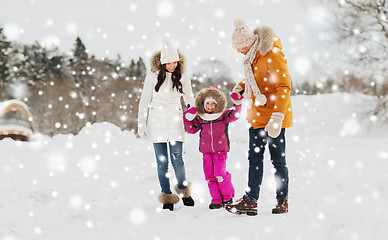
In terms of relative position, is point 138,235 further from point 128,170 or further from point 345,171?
point 345,171

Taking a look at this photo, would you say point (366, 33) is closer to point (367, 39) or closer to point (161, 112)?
point (367, 39)

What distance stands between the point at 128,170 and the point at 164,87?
3.01 m

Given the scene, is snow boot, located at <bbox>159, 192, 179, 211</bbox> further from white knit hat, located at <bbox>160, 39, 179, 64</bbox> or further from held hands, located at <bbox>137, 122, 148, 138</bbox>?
white knit hat, located at <bbox>160, 39, 179, 64</bbox>

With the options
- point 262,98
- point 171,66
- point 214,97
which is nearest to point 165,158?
point 214,97

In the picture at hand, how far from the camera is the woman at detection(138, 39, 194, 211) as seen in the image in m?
4.16

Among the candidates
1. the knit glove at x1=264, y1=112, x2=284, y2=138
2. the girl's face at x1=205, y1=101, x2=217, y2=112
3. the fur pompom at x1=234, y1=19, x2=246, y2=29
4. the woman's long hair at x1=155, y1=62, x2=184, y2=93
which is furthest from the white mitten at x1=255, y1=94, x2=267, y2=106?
the woman's long hair at x1=155, y1=62, x2=184, y2=93

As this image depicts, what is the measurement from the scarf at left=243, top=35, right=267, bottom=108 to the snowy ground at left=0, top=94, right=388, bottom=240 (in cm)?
135

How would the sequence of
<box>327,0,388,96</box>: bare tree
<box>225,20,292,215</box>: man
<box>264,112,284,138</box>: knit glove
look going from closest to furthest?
<box>264,112,284,138</box>: knit glove < <box>225,20,292,215</box>: man < <box>327,0,388,96</box>: bare tree

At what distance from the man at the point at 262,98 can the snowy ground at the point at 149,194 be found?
35 cm

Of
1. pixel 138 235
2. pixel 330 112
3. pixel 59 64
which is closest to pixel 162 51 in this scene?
pixel 138 235

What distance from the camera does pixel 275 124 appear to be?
11.3 feet

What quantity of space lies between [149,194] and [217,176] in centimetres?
161

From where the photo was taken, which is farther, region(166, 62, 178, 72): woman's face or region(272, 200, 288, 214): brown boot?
region(166, 62, 178, 72): woman's face

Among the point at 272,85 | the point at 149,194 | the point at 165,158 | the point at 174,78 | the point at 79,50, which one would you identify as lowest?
the point at 149,194
